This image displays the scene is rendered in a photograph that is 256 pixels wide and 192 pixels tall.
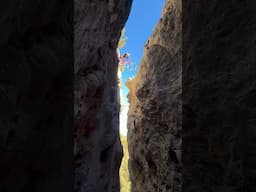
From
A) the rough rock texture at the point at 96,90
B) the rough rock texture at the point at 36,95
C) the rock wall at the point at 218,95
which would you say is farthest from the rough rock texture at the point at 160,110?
the rough rock texture at the point at 36,95

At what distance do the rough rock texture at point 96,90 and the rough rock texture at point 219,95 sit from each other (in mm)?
1562

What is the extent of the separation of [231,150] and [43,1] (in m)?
0.91

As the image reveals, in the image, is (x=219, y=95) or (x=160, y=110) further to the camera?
(x=160, y=110)

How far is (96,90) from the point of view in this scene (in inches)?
125

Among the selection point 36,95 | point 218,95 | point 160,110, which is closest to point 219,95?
point 218,95

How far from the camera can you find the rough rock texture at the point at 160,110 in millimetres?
2756

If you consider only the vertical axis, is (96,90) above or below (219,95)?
above

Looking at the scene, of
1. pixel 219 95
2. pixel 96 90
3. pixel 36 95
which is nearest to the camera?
pixel 36 95

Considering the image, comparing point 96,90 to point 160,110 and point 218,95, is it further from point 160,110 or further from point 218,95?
point 218,95

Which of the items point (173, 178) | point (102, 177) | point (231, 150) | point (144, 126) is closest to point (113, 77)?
point (144, 126)

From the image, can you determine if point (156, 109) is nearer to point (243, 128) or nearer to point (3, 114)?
point (243, 128)

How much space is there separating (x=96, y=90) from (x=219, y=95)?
1954 millimetres

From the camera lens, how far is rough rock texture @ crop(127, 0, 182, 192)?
2.76 meters

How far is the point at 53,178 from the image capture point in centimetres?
129
